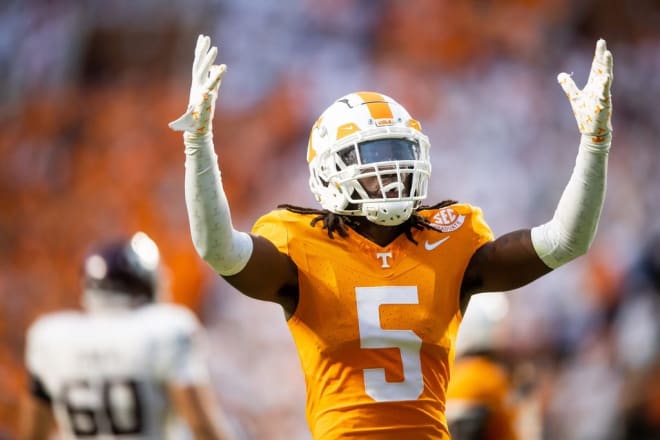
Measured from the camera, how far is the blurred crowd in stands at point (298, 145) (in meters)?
6.29

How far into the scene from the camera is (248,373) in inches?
253

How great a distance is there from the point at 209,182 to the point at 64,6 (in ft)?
16.8

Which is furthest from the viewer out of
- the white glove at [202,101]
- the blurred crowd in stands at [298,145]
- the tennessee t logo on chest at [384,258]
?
the blurred crowd in stands at [298,145]

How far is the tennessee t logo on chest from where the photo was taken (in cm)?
226

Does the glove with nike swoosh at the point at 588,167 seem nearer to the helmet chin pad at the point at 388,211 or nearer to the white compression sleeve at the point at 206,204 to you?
the helmet chin pad at the point at 388,211

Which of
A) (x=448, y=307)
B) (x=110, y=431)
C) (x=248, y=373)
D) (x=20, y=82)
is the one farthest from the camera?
(x=20, y=82)

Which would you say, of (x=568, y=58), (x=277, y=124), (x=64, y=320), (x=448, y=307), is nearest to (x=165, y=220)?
(x=277, y=124)

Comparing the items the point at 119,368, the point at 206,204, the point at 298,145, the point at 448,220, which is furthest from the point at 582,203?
the point at 298,145

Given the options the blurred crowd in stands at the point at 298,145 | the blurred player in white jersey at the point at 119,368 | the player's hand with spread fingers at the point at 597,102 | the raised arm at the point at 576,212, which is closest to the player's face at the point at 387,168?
the raised arm at the point at 576,212

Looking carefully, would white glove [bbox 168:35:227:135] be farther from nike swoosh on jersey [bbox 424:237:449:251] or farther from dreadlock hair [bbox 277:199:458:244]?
nike swoosh on jersey [bbox 424:237:449:251]

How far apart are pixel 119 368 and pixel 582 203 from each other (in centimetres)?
161

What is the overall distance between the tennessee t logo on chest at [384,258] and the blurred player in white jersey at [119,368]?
113cm

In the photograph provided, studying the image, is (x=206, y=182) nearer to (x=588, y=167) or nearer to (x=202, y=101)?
(x=202, y=101)

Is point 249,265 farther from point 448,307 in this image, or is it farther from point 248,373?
point 248,373
